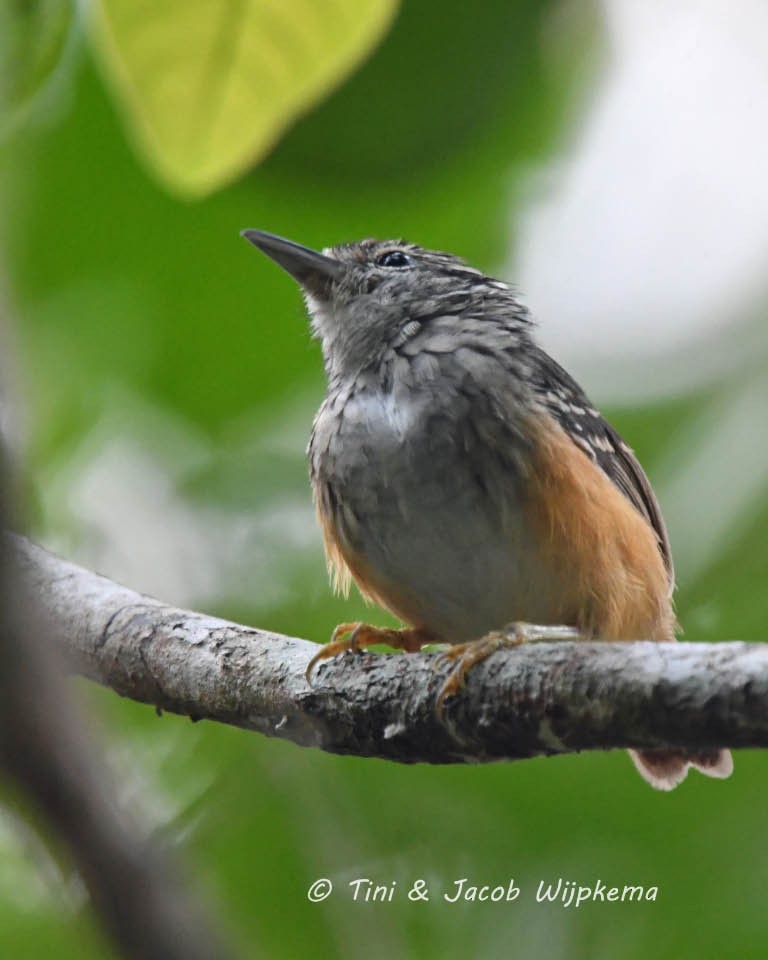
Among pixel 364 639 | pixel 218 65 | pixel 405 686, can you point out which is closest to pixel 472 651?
pixel 405 686

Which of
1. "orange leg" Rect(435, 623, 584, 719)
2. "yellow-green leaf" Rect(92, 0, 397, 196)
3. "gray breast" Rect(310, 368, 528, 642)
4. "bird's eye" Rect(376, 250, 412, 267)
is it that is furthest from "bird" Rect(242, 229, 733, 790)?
"yellow-green leaf" Rect(92, 0, 397, 196)

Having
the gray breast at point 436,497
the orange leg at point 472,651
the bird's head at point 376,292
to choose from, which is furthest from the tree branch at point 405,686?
the bird's head at point 376,292

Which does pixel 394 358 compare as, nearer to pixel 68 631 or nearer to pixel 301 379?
pixel 301 379

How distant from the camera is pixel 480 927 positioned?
4.34 m

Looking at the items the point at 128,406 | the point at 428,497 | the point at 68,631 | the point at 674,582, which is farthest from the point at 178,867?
the point at 128,406

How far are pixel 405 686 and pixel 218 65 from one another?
1699mm

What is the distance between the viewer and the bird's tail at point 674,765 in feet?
14.2

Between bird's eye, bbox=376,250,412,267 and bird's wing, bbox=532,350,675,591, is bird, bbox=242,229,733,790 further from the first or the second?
bird's eye, bbox=376,250,412,267

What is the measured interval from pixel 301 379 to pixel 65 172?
1817 mm

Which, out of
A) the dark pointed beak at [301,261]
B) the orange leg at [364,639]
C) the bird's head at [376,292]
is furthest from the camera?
the bird's head at [376,292]

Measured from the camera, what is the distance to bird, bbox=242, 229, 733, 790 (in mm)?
4379

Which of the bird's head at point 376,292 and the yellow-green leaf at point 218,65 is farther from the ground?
the yellow-green leaf at point 218,65

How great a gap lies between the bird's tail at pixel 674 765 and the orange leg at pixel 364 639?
3.04 feet

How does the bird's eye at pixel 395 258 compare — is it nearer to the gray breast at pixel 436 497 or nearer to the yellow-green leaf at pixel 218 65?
the gray breast at pixel 436 497
